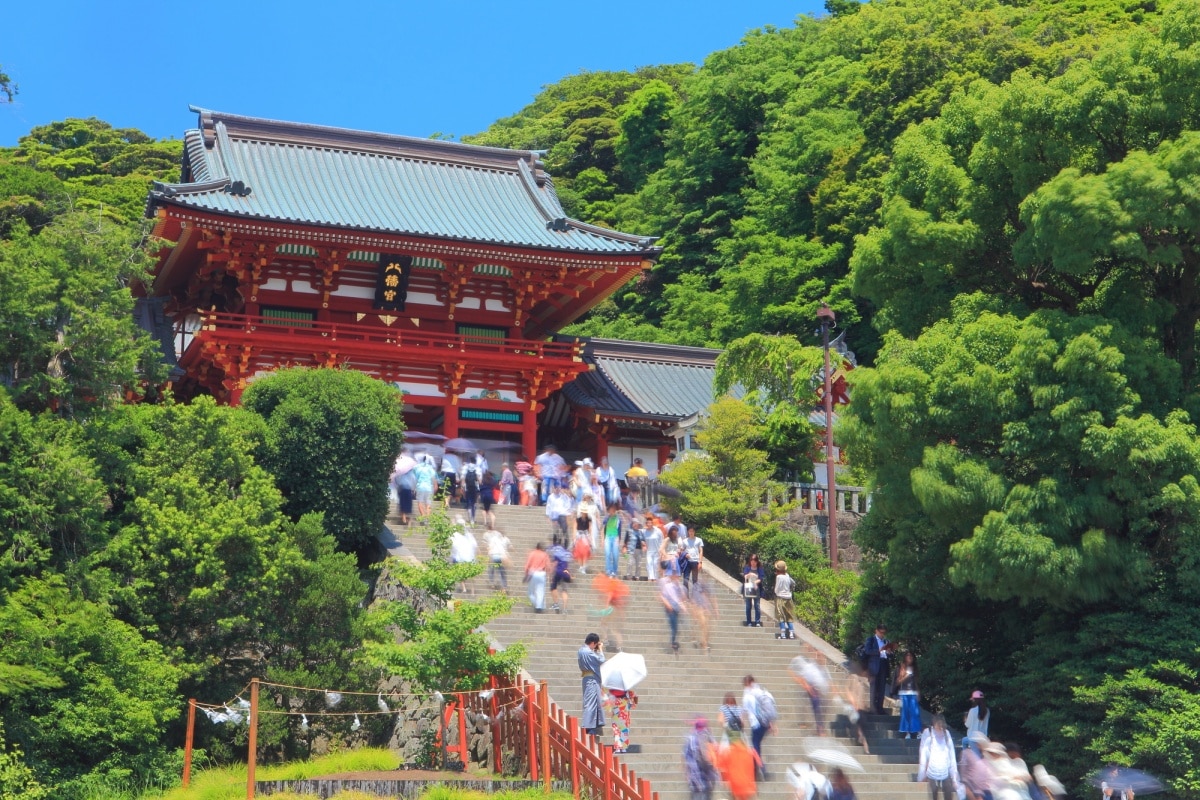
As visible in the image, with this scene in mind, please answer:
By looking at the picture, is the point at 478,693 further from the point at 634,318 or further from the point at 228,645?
the point at 634,318

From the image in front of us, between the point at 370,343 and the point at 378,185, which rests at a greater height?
the point at 378,185

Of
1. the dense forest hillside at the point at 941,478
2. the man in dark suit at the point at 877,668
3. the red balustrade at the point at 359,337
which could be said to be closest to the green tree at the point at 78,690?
the dense forest hillside at the point at 941,478

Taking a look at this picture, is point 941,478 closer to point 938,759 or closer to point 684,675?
point 938,759

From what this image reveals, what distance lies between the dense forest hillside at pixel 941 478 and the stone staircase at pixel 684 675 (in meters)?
1.63

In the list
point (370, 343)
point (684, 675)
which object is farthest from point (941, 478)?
point (370, 343)

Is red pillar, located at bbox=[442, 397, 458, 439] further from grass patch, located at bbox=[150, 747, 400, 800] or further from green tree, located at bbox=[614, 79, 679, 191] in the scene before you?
green tree, located at bbox=[614, 79, 679, 191]

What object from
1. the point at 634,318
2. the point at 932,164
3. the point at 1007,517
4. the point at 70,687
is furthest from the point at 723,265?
the point at 70,687

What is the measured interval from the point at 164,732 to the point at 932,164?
1377 centimetres

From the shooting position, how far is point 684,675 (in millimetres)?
19453

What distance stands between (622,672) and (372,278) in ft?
55.0

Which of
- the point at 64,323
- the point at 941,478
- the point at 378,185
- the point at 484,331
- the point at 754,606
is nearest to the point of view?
the point at 941,478

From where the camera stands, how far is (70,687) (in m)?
17.1

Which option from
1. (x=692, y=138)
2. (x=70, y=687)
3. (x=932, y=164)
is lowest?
(x=70, y=687)

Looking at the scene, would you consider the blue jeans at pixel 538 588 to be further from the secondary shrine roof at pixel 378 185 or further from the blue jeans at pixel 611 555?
the secondary shrine roof at pixel 378 185
